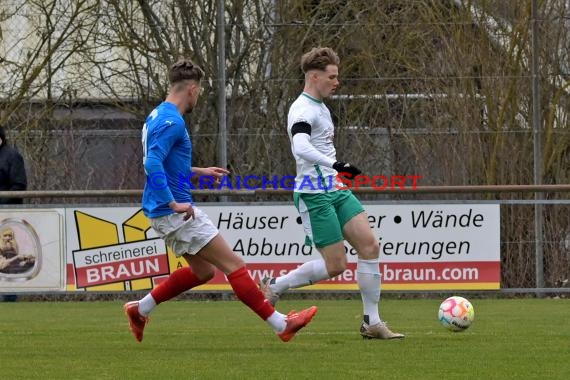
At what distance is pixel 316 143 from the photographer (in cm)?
877

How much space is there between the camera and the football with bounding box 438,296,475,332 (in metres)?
9.16

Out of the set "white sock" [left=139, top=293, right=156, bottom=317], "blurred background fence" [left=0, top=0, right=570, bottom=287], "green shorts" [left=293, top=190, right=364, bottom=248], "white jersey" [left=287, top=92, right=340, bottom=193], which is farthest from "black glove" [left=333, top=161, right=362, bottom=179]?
"blurred background fence" [left=0, top=0, right=570, bottom=287]

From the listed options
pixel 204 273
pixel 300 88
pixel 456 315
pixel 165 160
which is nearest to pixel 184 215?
pixel 165 160

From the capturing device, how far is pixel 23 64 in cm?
1552

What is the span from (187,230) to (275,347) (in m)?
0.96

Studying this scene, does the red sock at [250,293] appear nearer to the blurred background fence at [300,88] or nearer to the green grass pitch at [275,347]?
the green grass pitch at [275,347]

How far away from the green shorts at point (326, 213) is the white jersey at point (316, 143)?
0.05 metres

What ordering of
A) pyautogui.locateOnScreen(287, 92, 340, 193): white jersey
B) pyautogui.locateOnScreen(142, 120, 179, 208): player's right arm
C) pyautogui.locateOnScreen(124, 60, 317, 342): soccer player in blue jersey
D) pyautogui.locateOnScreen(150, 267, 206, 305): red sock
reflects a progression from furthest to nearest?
pyautogui.locateOnScreen(287, 92, 340, 193): white jersey
pyautogui.locateOnScreen(150, 267, 206, 305): red sock
pyautogui.locateOnScreen(124, 60, 317, 342): soccer player in blue jersey
pyautogui.locateOnScreen(142, 120, 179, 208): player's right arm

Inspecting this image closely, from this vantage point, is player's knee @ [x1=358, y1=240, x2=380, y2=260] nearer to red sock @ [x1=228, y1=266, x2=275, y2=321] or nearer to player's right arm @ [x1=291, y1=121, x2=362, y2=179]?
player's right arm @ [x1=291, y1=121, x2=362, y2=179]

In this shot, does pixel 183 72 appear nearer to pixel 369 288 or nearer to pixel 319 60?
pixel 319 60

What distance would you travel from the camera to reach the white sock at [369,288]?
28.8ft

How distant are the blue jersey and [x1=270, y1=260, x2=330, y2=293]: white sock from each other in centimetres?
123

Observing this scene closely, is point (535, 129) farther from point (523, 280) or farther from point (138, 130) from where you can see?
point (138, 130)

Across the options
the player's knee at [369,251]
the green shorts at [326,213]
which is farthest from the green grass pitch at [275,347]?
the green shorts at [326,213]
